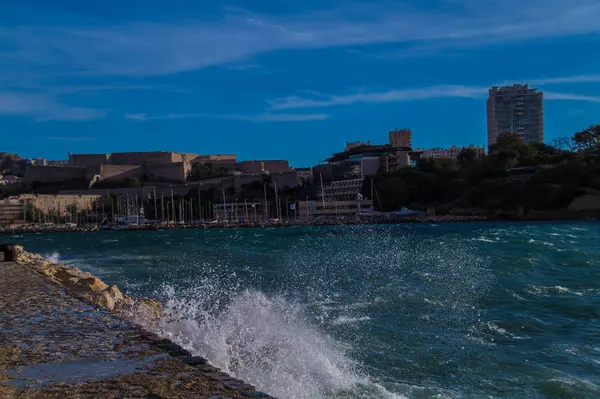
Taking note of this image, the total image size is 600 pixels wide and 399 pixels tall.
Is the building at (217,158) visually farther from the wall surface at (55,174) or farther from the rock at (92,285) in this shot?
the rock at (92,285)

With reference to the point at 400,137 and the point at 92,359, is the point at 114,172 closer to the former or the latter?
the point at 400,137

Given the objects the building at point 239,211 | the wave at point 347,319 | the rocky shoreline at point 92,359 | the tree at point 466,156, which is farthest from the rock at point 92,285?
the tree at point 466,156

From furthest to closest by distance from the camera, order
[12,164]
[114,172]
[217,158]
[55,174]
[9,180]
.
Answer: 1. [12,164]
2. [9,180]
3. [217,158]
4. [55,174]
5. [114,172]

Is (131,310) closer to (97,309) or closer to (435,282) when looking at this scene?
(97,309)

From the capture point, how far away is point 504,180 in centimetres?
9044

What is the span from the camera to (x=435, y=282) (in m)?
15.9

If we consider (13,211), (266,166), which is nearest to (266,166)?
(266,166)

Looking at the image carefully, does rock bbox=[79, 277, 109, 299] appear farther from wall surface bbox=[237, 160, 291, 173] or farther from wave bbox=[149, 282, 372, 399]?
wall surface bbox=[237, 160, 291, 173]

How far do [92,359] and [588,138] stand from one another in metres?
110

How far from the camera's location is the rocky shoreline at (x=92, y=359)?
480cm

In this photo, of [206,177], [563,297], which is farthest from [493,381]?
[206,177]

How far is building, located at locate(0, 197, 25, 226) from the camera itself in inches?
4123

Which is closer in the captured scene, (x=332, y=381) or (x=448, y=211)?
(x=332, y=381)

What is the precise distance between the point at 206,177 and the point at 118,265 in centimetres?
9889
